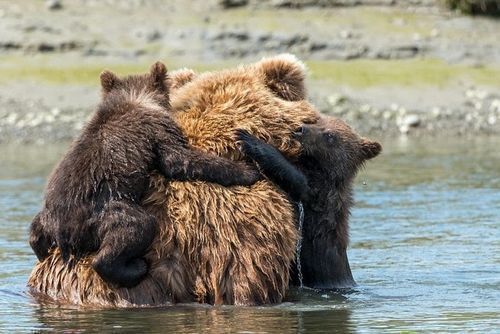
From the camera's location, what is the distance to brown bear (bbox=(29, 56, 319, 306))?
25.0ft

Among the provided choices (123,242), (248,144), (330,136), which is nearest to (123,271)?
(123,242)

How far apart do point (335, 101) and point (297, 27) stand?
366cm

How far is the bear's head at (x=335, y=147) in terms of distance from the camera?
8227mm

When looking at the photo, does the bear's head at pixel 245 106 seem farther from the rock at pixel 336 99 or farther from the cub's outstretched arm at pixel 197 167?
the rock at pixel 336 99

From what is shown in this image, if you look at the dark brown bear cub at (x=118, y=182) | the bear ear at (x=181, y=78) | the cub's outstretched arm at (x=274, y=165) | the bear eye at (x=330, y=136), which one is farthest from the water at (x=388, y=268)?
the bear ear at (x=181, y=78)

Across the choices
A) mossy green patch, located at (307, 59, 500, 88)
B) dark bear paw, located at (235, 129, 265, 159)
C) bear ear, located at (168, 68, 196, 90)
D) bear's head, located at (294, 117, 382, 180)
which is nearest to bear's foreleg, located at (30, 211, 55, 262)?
dark bear paw, located at (235, 129, 265, 159)

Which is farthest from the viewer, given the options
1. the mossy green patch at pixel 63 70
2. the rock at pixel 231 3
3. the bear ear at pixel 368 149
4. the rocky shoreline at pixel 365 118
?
the rock at pixel 231 3

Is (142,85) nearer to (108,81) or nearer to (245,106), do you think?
(108,81)

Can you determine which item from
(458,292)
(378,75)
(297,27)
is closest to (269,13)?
(297,27)

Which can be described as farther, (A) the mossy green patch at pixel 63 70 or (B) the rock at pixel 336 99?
(A) the mossy green patch at pixel 63 70

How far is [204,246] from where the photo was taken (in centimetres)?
762

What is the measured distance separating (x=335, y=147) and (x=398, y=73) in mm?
15833

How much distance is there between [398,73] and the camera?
2411 centimetres

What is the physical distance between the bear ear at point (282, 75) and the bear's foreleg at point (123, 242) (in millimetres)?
1348
